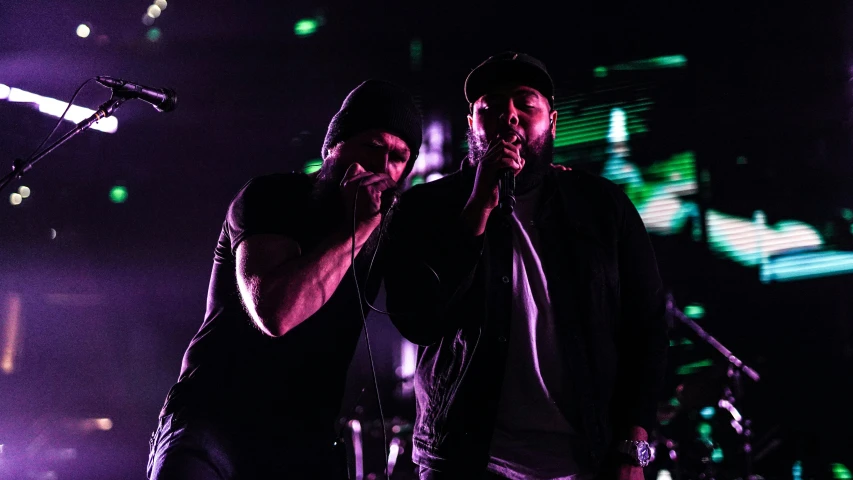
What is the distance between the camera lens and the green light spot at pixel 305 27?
5.94m

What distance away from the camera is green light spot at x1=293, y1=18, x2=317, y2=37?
5941 mm

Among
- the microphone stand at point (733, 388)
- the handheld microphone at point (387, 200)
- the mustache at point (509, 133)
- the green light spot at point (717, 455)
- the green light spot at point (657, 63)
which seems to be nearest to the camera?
the handheld microphone at point (387, 200)

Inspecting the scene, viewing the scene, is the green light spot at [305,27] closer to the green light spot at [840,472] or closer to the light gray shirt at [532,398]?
the light gray shirt at [532,398]

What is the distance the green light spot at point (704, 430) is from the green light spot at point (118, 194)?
18.4ft

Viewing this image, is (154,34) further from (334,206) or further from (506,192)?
(506,192)

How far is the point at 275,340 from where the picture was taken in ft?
6.40

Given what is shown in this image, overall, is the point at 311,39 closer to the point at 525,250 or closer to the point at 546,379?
the point at 525,250

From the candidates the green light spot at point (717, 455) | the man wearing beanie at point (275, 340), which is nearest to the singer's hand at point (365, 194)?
the man wearing beanie at point (275, 340)

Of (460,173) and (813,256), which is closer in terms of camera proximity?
(460,173)

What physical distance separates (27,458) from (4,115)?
306 cm

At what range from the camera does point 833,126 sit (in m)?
5.48

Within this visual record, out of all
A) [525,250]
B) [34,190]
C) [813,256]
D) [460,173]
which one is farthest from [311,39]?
[813,256]

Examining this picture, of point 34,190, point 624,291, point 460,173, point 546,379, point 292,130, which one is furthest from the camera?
point 292,130

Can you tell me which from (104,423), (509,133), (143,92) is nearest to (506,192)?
(509,133)
